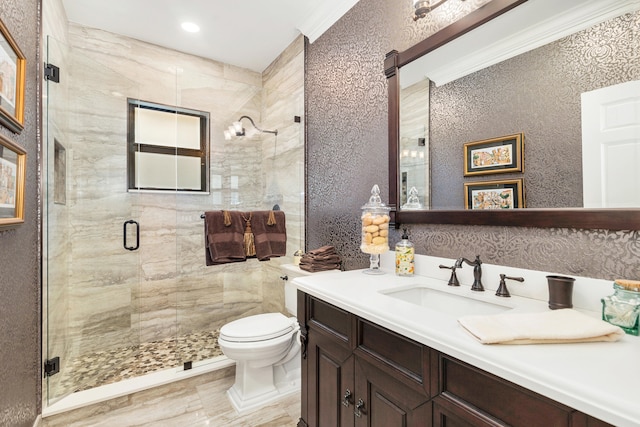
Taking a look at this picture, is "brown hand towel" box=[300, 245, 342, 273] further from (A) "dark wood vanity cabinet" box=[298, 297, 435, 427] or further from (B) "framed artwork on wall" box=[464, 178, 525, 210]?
(B) "framed artwork on wall" box=[464, 178, 525, 210]

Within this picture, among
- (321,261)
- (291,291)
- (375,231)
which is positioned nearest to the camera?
(375,231)

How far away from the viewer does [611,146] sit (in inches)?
37.4

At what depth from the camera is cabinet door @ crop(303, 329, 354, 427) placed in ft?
3.87

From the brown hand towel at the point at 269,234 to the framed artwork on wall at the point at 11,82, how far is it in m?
1.48

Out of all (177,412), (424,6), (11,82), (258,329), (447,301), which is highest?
(424,6)

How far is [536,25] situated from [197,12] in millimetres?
2275

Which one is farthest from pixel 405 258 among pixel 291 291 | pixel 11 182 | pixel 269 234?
pixel 11 182

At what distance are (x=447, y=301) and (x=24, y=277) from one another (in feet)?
6.79

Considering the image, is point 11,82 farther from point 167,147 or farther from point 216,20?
point 216,20

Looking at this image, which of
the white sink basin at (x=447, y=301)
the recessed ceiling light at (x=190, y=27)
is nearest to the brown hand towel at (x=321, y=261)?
the white sink basin at (x=447, y=301)

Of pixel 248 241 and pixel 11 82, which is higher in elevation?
pixel 11 82

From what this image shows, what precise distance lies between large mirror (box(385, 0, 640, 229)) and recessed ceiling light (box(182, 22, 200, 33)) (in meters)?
1.80

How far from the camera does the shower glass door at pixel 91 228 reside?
6.91 feet

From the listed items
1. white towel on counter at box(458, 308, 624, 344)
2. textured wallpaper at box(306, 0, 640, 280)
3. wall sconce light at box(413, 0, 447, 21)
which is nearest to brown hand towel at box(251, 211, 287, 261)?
textured wallpaper at box(306, 0, 640, 280)
